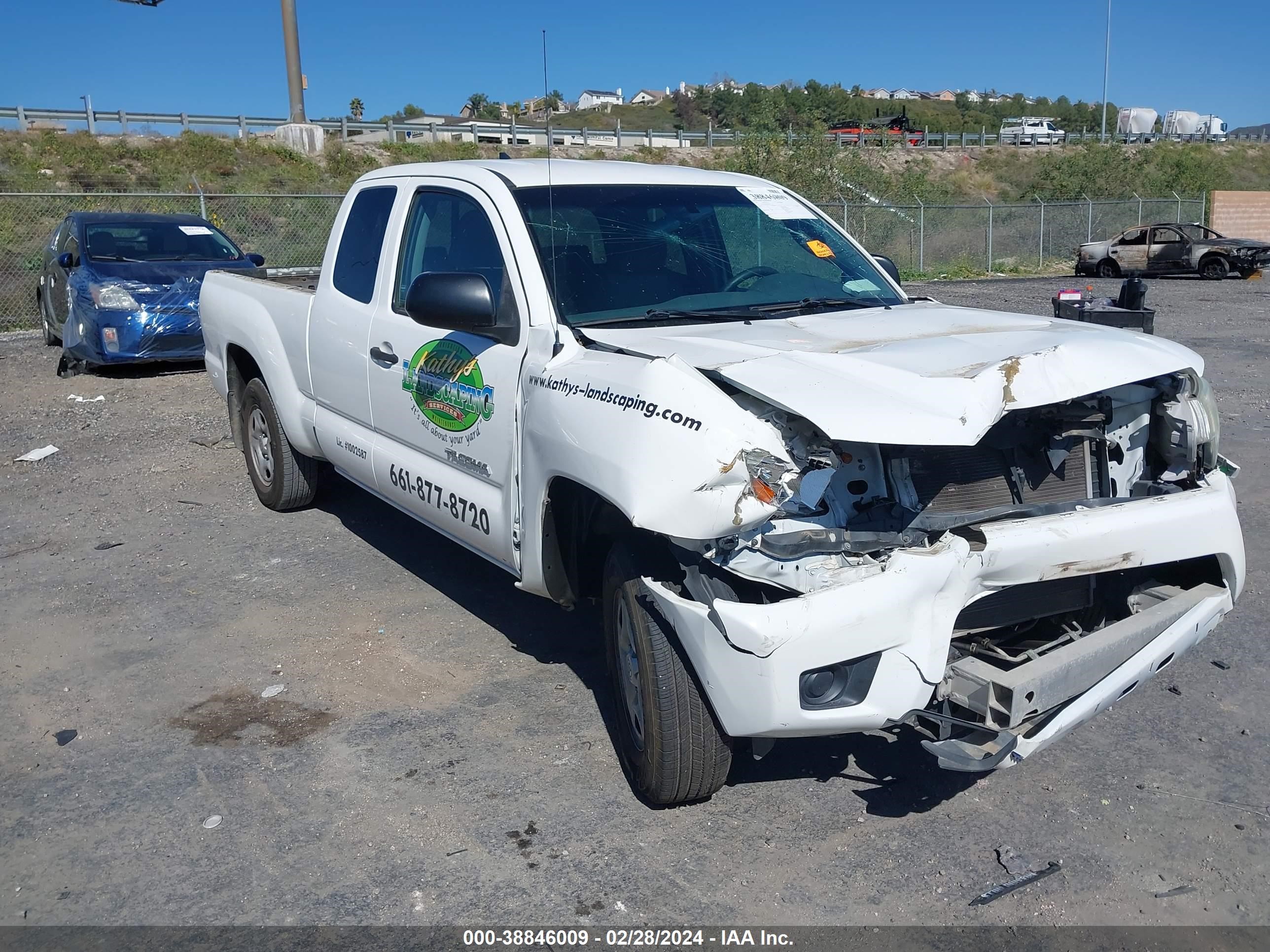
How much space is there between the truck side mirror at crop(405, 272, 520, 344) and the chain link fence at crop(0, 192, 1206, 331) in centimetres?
1176

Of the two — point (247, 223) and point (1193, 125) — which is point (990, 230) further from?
point (1193, 125)

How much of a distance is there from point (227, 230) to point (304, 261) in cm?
151

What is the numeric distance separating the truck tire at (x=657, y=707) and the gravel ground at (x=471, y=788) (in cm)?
18

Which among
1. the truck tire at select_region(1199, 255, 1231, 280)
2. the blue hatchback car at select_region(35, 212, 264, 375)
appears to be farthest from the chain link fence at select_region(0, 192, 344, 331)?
the truck tire at select_region(1199, 255, 1231, 280)

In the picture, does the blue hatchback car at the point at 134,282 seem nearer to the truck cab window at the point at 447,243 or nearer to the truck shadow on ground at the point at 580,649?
the truck shadow on ground at the point at 580,649

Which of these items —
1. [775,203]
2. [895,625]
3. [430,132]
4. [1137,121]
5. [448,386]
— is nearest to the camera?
[895,625]

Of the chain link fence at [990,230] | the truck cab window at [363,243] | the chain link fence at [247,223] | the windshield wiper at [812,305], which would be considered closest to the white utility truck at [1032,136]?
the chain link fence at [990,230]

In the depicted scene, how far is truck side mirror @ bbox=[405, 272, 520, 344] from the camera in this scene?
12.9ft

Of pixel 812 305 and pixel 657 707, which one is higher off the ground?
pixel 812 305

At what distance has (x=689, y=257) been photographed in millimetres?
4566

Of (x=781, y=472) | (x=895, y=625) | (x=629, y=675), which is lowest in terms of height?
(x=629, y=675)

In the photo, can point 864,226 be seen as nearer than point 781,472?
No

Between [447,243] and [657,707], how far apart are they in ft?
7.94

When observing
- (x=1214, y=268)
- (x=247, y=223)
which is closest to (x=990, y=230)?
(x=1214, y=268)
